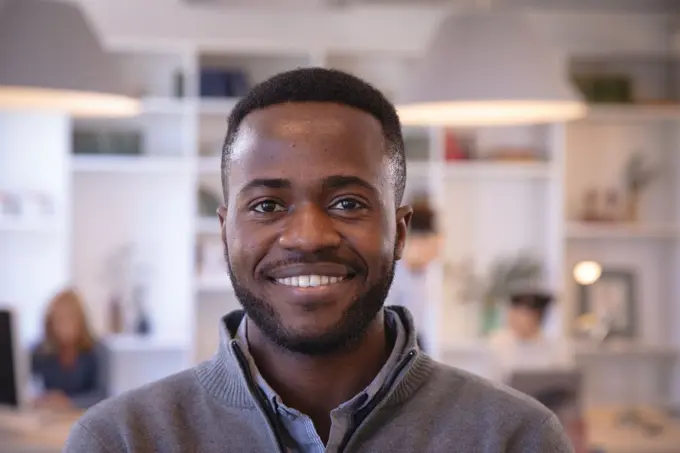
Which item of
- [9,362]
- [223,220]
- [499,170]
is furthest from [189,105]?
[223,220]

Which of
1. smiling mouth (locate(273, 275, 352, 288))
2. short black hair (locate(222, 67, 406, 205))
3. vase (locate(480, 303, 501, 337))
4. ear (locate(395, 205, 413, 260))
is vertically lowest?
vase (locate(480, 303, 501, 337))

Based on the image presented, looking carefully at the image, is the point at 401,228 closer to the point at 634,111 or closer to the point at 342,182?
the point at 342,182

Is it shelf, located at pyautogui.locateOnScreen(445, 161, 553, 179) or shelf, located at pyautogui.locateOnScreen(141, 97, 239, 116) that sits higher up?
shelf, located at pyautogui.locateOnScreen(141, 97, 239, 116)

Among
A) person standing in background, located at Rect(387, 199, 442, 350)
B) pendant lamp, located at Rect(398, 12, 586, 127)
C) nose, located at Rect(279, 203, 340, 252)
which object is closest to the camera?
nose, located at Rect(279, 203, 340, 252)

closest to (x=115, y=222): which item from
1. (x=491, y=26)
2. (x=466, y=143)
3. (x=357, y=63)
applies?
(x=357, y=63)

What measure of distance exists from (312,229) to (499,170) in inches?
175

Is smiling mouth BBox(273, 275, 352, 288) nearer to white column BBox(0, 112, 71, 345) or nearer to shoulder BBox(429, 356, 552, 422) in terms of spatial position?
shoulder BBox(429, 356, 552, 422)

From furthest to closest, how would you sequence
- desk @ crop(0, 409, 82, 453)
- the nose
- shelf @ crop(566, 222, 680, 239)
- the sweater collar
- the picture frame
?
1. the picture frame
2. shelf @ crop(566, 222, 680, 239)
3. desk @ crop(0, 409, 82, 453)
4. the sweater collar
5. the nose

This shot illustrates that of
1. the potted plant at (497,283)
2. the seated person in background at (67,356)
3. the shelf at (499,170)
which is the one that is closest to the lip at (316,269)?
the seated person in background at (67,356)

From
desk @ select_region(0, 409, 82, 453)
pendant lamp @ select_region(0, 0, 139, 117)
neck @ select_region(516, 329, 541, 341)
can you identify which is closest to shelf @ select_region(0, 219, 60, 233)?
desk @ select_region(0, 409, 82, 453)

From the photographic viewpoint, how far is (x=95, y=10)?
507 cm

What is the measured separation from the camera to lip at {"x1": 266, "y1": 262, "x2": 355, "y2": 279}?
1096mm

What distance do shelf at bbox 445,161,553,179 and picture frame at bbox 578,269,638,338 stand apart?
68 centimetres

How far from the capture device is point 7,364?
3.11m
